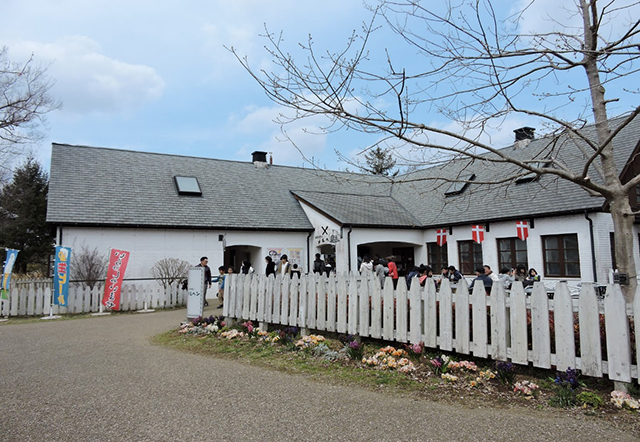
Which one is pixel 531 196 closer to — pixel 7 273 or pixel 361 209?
pixel 361 209

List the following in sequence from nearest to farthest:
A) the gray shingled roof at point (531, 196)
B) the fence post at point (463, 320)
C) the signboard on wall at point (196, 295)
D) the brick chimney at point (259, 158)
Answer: the fence post at point (463, 320) < the signboard on wall at point (196, 295) < the gray shingled roof at point (531, 196) < the brick chimney at point (259, 158)

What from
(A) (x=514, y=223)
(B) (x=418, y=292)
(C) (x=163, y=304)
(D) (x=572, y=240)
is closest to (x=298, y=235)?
(C) (x=163, y=304)

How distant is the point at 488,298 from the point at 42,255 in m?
38.6

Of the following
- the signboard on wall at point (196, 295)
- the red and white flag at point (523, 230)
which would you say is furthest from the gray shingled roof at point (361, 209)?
the signboard on wall at point (196, 295)

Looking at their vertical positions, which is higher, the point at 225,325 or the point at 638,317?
the point at 638,317

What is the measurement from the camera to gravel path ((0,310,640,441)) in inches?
163

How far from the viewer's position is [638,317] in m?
4.76

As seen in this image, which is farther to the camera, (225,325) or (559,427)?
(225,325)

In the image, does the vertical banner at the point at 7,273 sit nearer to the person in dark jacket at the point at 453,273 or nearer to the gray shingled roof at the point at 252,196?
the gray shingled roof at the point at 252,196

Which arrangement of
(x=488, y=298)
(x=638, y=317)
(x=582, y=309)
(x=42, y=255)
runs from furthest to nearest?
1. (x=42, y=255)
2. (x=488, y=298)
3. (x=582, y=309)
4. (x=638, y=317)

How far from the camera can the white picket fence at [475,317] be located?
498 cm

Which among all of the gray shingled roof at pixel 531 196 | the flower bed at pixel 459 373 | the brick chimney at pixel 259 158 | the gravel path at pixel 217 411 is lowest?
the gravel path at pixel 217 411

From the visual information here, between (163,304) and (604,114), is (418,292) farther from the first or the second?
(163,304)

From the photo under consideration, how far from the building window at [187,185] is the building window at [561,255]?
558 inches
